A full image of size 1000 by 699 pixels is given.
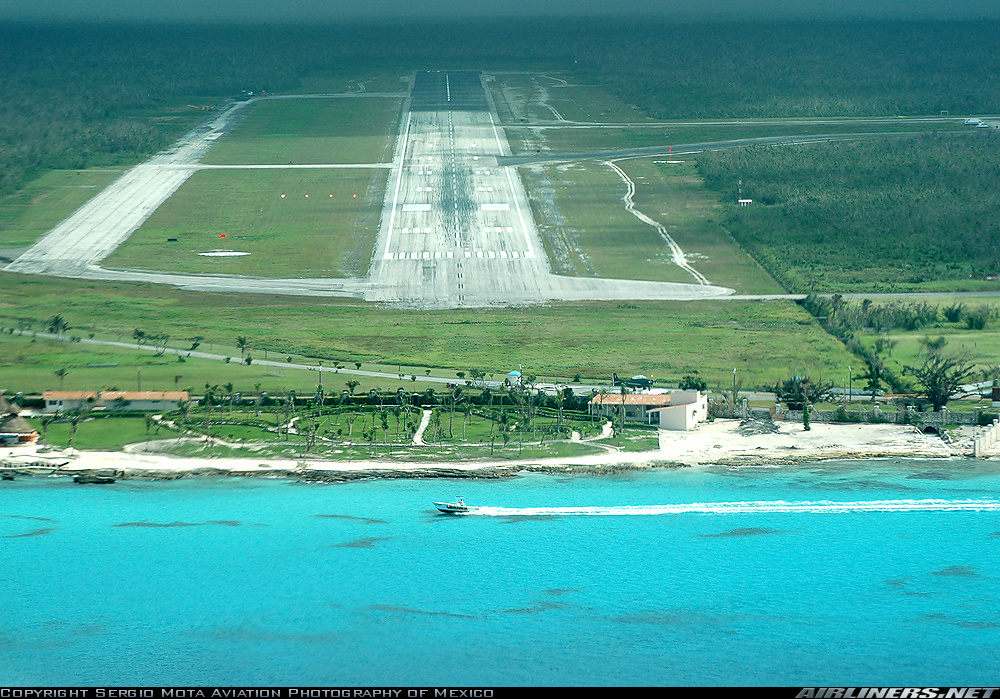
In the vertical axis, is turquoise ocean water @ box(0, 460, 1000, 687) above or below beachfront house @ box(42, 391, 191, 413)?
below

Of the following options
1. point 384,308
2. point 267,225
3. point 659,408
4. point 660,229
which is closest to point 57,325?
point 384,308

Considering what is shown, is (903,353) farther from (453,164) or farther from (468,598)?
(453,164)

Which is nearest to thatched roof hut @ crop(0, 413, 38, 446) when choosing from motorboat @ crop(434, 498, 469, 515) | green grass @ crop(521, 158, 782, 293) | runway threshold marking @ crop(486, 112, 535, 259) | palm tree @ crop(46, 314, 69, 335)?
palm tree @ crop(46, 314, 69, 335)

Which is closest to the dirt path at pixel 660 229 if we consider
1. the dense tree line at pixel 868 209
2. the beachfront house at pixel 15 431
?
the dense tree line at pixel 868 209

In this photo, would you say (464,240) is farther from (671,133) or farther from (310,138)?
(671,133)

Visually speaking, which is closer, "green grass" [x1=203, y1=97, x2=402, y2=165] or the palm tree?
the palm tree

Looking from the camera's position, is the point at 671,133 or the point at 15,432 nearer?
the point at 15,432

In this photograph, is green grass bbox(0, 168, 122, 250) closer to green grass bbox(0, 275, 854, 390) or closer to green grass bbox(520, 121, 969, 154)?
green grass bbox(0, 275, 854, 390)
